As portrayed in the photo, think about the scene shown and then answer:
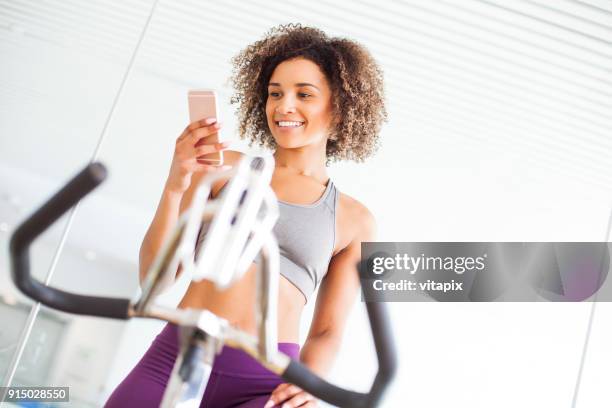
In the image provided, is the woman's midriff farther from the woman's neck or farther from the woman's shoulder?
the woman's neck

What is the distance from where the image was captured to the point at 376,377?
0.74 metres

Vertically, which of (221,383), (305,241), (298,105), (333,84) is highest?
(333,84)

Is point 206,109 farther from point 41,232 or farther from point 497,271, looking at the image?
point 497,271

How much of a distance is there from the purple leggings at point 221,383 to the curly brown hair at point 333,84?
70cm

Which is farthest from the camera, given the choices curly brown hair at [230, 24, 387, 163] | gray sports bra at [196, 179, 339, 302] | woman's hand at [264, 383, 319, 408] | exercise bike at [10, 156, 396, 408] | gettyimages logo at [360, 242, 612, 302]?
gettyimages logo at [360, 242, 612, 302]

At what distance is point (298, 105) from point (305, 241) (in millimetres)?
368

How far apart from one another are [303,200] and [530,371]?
1837mm

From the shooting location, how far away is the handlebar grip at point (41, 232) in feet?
2.07

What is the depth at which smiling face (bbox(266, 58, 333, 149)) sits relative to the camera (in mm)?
1602

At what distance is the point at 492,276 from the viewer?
107 inches

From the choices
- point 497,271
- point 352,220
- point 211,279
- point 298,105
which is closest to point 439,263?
point 497,271

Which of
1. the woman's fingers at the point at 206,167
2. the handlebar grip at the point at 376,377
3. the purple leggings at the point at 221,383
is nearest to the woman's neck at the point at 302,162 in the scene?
the woman's fingers at the point at 206,167

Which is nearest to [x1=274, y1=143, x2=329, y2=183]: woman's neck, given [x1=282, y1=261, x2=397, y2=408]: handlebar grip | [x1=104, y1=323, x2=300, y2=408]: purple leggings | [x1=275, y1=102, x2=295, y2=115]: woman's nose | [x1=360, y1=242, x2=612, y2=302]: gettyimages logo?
[x1=275, y1=102, x2=295, y2=115]: woman's nose

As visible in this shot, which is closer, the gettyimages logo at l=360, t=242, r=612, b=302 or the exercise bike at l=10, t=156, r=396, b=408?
the exercise bike at l=10, t=156, r=396, b=408
